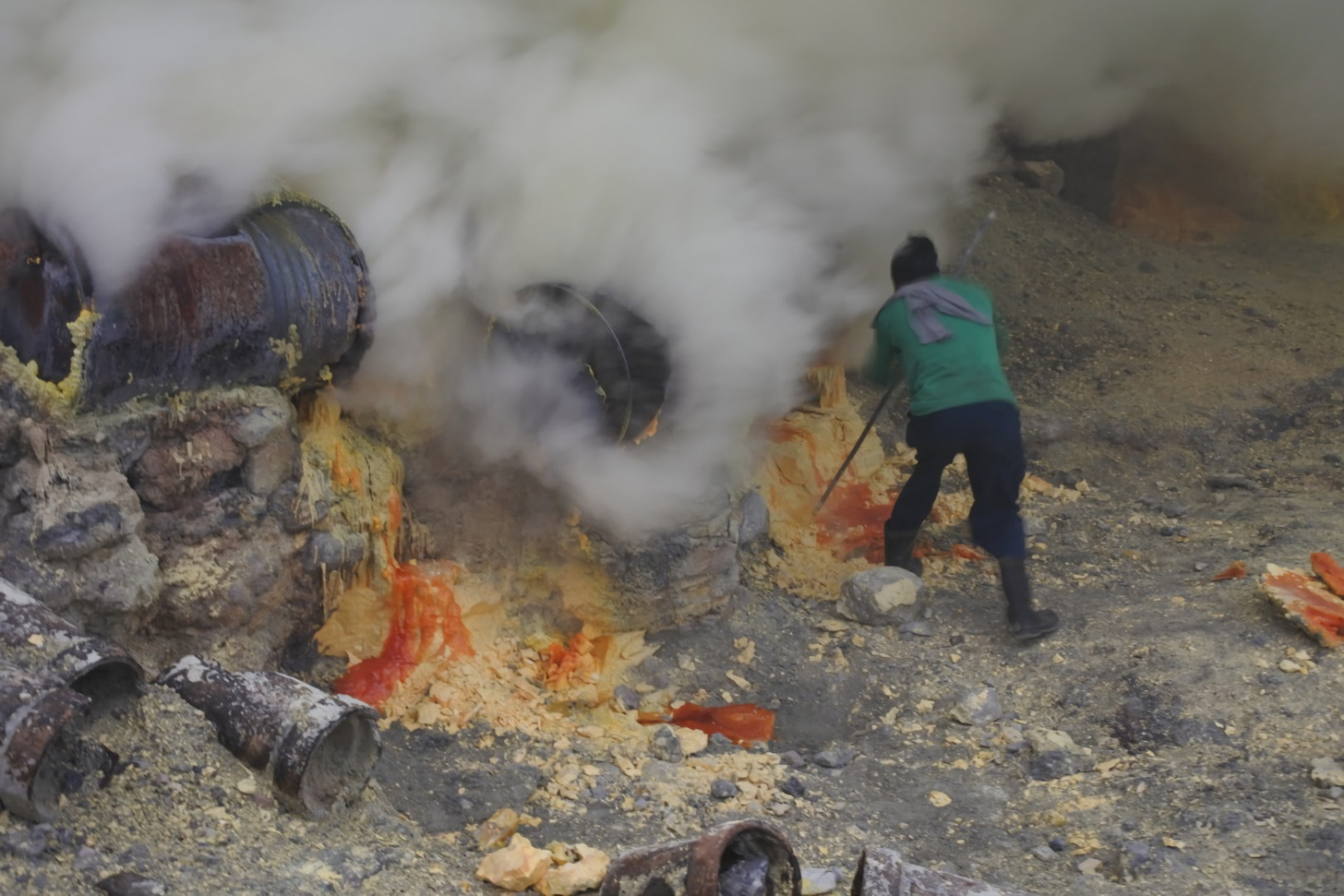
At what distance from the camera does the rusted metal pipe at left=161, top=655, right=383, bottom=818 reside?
2906 millimetres

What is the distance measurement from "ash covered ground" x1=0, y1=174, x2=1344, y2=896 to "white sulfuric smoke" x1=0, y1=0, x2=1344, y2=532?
73cm

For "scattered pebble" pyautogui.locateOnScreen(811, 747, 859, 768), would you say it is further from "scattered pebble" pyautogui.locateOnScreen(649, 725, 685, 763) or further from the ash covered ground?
"scattered pebble" pyautogui.locateOnScreen(649, 725, 685, 763)

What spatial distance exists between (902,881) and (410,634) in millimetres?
2070

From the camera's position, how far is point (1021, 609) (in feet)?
14.8

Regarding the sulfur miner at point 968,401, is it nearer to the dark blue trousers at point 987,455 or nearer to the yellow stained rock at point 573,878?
the dark blue trousers at point 987,455

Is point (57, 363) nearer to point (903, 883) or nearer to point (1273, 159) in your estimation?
point (903, 883)

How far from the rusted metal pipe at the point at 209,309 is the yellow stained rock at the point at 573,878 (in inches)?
67.7

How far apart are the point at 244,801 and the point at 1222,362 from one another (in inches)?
231

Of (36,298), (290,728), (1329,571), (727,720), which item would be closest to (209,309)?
(36,298)

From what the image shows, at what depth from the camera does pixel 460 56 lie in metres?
4.21

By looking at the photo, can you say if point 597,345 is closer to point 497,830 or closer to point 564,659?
point 564,659

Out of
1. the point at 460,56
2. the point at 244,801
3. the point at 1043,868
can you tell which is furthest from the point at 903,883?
the point at 460,56

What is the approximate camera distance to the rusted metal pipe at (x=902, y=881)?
261cm

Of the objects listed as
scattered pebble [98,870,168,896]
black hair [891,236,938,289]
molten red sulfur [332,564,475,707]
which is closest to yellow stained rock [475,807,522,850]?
molten red sulfur [332,564,475,707]
